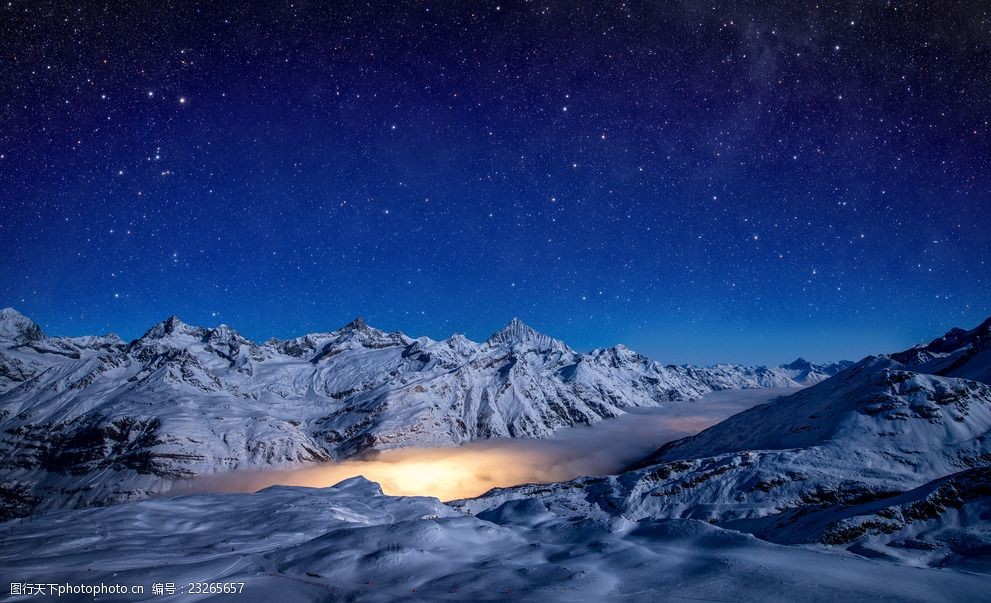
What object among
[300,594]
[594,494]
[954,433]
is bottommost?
[594,494]

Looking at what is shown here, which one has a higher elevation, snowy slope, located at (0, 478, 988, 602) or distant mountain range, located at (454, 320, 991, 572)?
snowy slope, located at (0, 478, 988, 602)

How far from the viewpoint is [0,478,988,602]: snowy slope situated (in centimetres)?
1121

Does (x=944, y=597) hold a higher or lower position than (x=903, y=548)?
higher

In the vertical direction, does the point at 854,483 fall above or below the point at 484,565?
below

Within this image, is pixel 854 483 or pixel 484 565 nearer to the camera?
pixel 484 565

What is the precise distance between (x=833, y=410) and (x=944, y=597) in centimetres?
17887

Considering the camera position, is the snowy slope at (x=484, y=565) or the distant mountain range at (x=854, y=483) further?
the distant mountain range at (x=854, y=483)

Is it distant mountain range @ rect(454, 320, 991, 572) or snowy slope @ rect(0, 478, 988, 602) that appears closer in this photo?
snowy slope @ rect(0, 478, 988, 602)

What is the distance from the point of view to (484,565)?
1559 centimetres

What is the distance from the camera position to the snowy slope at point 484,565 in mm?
11211

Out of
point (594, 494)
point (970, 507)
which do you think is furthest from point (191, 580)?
point (594, 494)

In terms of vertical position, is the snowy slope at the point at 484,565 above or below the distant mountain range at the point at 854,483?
above

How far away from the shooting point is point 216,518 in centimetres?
3472

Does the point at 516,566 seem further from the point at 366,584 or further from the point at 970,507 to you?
the point at 970,507
